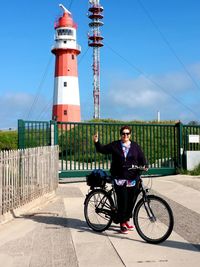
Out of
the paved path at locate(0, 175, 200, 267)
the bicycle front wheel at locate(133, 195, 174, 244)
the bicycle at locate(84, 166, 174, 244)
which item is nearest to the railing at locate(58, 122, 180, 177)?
the paved path at locate(0, 175, 200, 267)

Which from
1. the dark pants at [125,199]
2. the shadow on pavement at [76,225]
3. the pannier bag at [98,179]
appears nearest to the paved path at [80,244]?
the shadow on pavement at [76,225]

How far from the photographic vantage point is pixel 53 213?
9.84 metres

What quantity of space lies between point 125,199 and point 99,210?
2.15 feet

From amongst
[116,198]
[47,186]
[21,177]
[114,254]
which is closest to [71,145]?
[47,186]

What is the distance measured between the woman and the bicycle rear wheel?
10.7 inches

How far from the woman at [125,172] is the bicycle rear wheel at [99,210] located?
0.27 m

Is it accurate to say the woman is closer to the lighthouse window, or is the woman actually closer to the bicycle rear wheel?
the bicycle rear wheel

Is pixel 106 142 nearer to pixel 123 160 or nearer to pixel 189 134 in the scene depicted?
pixel 189 134

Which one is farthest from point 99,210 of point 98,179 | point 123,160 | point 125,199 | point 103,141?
point 103,141

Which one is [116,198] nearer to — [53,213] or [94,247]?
[94,247]

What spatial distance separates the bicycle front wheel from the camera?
23.2 ft

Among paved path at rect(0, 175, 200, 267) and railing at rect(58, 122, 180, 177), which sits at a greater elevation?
railing at rect(58, 122, 180, 177)

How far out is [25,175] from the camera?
10156mm

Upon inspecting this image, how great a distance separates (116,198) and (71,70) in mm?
39042
